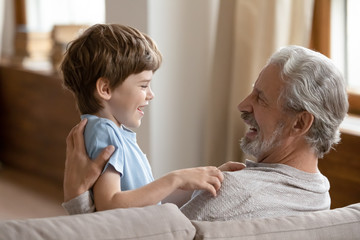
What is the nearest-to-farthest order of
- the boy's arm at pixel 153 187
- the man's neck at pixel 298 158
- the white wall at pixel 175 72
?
the boy's arm at pixel 153 187, the man's neck at pixel 298 158, the white wall at pixel 175 72

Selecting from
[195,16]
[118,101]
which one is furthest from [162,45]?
[118,101]

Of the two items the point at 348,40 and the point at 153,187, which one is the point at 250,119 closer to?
the point at 153,187

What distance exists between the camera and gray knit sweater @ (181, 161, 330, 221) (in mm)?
1600

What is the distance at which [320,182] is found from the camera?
1747 millimetres

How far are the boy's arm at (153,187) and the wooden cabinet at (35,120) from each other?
2976mm

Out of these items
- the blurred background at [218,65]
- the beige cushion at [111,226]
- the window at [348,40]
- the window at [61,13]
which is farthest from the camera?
the window at [61,13]

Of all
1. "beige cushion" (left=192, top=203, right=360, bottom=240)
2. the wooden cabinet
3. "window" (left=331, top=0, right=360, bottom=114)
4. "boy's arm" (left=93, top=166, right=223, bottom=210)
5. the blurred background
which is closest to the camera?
"beige cushion" (left=192, top=203, right=360, bottom=240)

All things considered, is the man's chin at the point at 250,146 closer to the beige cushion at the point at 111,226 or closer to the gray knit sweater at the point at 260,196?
the gray knit sweater at the point at 260,196

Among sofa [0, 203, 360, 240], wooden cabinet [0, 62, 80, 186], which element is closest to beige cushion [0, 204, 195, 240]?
sofa [0, 203, 360, 240]

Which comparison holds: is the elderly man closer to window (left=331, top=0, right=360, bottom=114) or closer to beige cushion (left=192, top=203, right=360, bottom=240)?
beige cushion (left=192, top=203, right=360, bottom=240)

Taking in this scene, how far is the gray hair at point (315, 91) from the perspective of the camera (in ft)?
5.54

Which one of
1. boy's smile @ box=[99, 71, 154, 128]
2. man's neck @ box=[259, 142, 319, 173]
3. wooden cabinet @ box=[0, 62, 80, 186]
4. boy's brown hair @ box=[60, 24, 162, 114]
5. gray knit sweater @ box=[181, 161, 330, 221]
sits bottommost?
A: wooden cabinet @ box=[0, 62, 80, 186]

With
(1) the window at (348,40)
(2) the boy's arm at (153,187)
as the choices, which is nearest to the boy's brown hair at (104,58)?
(2) the boy's arm at (153,187)

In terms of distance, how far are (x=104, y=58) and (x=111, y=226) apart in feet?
1.79
